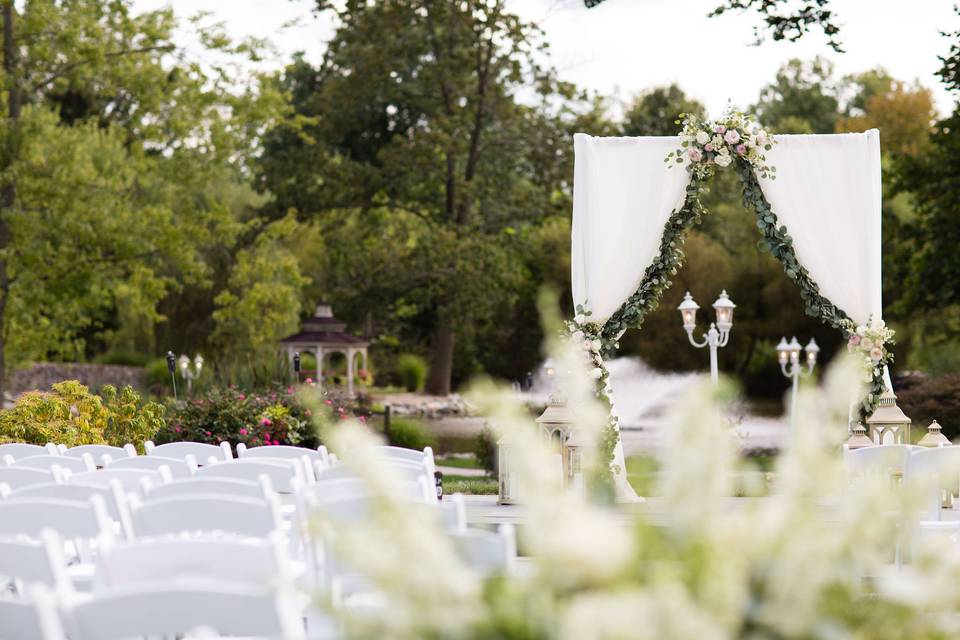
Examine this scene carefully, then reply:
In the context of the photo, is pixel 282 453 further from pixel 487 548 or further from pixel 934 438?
pixel 934 438

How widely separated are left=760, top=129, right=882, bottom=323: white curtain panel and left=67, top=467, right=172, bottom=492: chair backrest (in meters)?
5.23

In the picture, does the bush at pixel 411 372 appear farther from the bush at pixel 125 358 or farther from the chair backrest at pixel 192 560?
the chair backrest at pixel 192 560

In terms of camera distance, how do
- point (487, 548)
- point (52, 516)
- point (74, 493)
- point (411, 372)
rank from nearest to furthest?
point (487, 548) < point (52, 516) < point (74, 493) < point (411, 372)

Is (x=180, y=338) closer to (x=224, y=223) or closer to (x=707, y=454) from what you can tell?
(x=224, y=223)

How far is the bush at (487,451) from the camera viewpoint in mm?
13885

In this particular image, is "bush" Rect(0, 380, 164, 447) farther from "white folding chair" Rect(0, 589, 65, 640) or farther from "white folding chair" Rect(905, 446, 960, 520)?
"white folding chair" Rect(0, 589, 65, 640)

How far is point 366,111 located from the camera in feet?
91.7

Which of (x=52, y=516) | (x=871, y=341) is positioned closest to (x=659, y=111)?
(x=871, y=341)

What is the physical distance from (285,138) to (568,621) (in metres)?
29.5

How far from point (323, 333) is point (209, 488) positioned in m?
19.3

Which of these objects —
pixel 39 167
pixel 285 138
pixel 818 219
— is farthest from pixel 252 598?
pixel 285 138

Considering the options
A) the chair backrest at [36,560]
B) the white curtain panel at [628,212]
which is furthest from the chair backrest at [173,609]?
the white curtain panel at [628,212]

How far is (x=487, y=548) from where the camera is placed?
9.89ft

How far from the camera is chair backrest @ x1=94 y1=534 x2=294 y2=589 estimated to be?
275 cm
